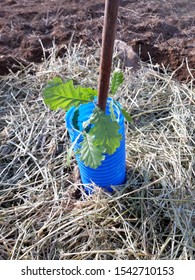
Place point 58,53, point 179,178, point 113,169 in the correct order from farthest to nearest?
point 58,53, point 179,178, point 113,169

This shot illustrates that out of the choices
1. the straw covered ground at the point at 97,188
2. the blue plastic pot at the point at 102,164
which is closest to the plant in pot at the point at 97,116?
the blue plastic pot at the point at 102,164

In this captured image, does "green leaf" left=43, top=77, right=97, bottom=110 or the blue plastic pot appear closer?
"green leaf" left=43, top=77, right=97, bottom=110

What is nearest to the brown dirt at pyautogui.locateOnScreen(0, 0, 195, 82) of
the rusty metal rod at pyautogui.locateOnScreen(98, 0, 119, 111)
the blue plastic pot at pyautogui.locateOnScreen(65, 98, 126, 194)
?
the blue plastic pot at pyautogui.locateOnScreen(65, 98, 126, 194)

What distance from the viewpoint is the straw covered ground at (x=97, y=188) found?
1.73 metres

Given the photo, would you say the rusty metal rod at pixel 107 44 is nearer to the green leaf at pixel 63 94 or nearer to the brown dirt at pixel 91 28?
the green leaf at pixel 63 94

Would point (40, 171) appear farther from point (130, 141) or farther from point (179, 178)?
point (179, 178)

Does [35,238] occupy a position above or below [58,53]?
below

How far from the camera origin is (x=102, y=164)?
1.69 metres

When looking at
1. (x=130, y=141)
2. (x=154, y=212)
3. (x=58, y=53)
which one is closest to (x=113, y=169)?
(x=154, y=212)

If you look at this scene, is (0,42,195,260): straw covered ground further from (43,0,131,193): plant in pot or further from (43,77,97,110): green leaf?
Answer: (43,77,97,110): green leaf

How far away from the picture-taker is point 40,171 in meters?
2.05

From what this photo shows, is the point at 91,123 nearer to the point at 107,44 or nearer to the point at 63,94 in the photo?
the point at 63,94

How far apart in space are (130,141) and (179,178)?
1.21 feet

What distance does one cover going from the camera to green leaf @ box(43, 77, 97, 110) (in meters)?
1.52
